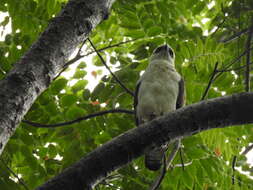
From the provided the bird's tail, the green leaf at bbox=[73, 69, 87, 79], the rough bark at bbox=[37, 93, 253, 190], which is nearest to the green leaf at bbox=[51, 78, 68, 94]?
the green leaf at bbox=[73, 69, 87, 79]

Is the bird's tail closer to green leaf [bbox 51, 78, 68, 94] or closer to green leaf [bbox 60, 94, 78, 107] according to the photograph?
green leaf [bbox 60, 94, 78, 107]

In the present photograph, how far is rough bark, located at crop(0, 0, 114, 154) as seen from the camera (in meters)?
1.87

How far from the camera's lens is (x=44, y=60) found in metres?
2.16

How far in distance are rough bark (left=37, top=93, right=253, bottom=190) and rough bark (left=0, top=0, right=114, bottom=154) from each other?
16.3 inches

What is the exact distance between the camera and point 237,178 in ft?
12.5

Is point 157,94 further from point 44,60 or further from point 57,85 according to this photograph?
point 44,60

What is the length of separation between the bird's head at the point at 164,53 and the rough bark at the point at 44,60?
5.06ft

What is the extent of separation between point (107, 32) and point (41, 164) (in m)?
1.66

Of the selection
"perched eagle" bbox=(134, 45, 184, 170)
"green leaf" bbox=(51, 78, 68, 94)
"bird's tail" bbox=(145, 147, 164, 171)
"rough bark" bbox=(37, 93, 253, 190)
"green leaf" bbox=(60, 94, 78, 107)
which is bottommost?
"rough bark" bbox=(37, 93, 253, 190)

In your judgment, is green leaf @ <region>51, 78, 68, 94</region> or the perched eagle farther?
the perched eagle

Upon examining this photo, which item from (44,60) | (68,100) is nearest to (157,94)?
(68,100)

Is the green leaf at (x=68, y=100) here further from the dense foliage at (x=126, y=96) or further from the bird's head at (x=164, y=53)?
the bird's head at (x=164, y=53)

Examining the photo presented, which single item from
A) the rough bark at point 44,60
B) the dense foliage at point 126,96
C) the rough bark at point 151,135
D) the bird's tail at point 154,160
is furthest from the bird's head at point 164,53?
the rough bark at point 151,135

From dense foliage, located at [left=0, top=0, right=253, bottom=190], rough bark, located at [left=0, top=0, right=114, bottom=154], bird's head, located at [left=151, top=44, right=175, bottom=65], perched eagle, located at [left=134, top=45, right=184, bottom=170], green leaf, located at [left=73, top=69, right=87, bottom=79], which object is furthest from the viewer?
bird's head, located at [left=151, top=44, right=175, bottom=65]
